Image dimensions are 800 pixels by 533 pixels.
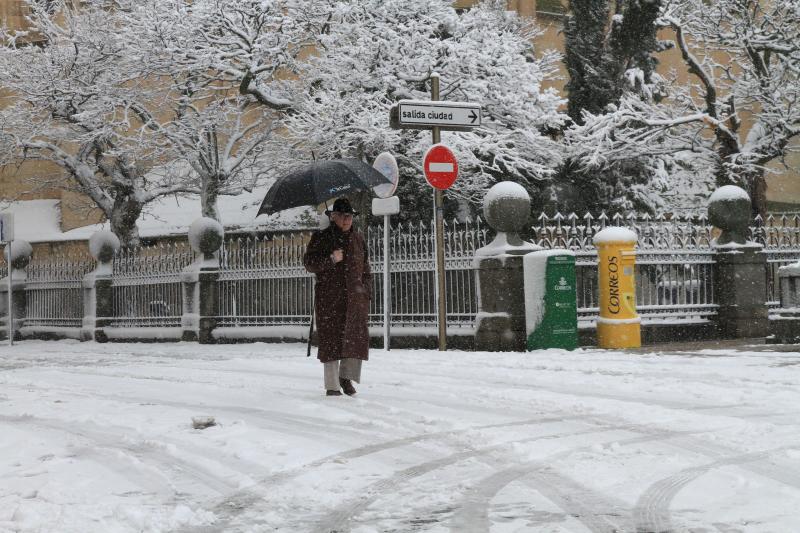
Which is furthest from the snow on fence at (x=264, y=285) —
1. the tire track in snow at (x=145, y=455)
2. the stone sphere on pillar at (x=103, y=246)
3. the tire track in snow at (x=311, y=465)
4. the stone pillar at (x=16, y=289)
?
the tire track in snow at (x=311, y=465)

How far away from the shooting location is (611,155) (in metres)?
26.6

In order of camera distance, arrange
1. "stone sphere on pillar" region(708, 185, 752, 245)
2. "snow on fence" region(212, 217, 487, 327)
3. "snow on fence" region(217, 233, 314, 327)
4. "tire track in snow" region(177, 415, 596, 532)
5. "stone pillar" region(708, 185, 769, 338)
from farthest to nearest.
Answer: "snow on fence" region(217, 233, 314, 327) → "stone sphere on pillar" region(708, 185, 752, 245) → "stone pillar" region(708, 185, 769, 338) → "snow on fence" region(212, 217, 487, 327) → "tire track in snow" region(177, 415, 596, 532)

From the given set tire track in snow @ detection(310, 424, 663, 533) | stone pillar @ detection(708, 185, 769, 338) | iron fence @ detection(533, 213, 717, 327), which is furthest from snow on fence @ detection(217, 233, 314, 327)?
tire track in snow @ detection(310, 424, 663, 533)

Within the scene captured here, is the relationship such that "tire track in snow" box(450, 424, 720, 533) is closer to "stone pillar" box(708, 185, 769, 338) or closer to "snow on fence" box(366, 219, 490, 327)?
"snow on fence" box(366, 219, 490, 327)

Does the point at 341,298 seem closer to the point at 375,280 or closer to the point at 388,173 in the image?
the point at 388,173

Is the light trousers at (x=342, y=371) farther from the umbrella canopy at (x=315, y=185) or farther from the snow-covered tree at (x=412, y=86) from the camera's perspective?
the snow-covered tree at (x=412, y=86)

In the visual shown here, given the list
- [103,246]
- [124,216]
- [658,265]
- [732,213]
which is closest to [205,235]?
[103,246]

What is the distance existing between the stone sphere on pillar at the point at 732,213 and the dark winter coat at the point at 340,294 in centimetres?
841

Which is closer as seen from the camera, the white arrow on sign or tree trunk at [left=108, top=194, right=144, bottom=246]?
the white arrow on sign

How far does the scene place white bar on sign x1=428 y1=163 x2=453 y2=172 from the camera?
13.1 metres

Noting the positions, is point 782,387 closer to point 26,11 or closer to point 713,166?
point 713,166

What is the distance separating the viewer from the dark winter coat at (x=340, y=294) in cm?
860

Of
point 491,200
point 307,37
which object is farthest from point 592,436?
point 307,37

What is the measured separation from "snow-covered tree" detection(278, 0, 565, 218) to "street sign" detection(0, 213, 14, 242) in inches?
255
